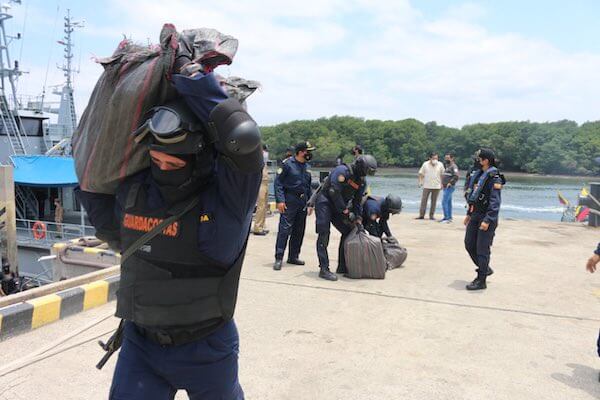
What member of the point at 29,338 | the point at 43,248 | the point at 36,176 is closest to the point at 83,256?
the point at 29,338

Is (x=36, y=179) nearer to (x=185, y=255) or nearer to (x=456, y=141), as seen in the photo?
(x=185, y=255)

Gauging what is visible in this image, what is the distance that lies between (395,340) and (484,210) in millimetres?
2309

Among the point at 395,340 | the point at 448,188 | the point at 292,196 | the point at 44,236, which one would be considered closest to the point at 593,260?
the point at 395,340

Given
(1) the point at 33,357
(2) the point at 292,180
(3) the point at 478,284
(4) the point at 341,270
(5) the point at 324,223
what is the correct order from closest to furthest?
(1) the point at 33,357 → (3) the point at 478,284 → (5) the point at 324,223 → (4) the point at 341,270 → (2) the point at 292,180

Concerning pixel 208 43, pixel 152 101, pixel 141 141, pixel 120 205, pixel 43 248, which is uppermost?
pixel 208 43

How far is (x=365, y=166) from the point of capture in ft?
18.6

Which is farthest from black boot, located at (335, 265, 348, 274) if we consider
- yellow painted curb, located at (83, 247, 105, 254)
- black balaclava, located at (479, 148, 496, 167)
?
yellow painted curb, located at (83, 247, 105, 254)

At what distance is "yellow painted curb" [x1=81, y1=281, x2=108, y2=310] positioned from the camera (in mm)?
4371

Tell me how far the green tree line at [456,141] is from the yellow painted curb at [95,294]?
781 inches

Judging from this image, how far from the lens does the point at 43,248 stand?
12.6 meters

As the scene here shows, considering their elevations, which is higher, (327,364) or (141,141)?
(141,141)

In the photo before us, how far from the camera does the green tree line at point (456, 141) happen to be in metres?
38.0

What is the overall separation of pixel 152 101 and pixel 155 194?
0.34m

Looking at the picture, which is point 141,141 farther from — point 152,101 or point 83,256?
point 83,256
